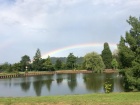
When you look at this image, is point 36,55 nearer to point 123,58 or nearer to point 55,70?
point 55,70

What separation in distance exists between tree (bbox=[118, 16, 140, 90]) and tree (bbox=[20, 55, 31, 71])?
73.1 m

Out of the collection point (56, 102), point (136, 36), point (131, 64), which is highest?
point (136, 36)

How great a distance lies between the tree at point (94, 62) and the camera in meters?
79.9

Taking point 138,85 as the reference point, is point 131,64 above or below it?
above

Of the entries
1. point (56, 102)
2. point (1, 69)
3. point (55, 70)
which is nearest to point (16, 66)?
point (1, 69)

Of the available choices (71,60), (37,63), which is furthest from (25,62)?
(71,60)

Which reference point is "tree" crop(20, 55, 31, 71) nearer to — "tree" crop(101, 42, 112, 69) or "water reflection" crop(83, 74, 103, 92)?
"tree" crop(101, 42, 112, 69)

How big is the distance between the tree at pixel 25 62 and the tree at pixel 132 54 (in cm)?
7310

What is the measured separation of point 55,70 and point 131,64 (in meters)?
71.9

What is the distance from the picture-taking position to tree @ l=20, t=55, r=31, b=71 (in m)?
93.6

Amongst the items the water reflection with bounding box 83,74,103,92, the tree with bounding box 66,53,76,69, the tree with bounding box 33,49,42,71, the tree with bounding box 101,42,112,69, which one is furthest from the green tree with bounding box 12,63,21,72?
the water reflection with bounding box 83,74,103,92

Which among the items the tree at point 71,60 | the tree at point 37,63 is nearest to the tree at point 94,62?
the tree at point 71,60

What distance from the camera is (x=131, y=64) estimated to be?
932 inches

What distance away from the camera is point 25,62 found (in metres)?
94.4
